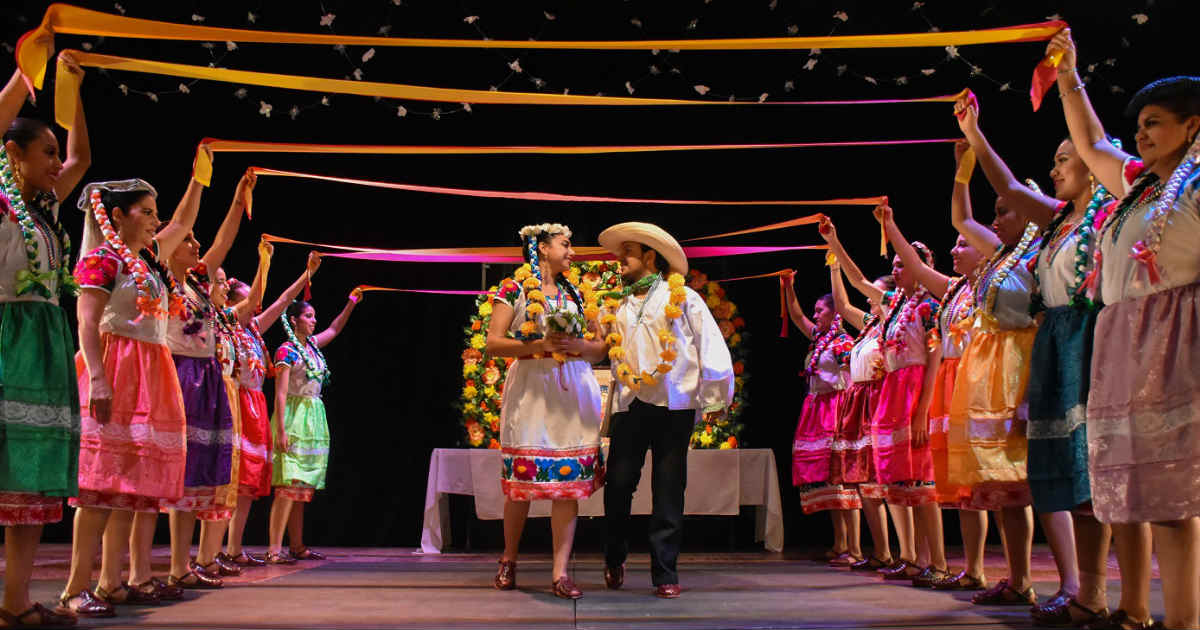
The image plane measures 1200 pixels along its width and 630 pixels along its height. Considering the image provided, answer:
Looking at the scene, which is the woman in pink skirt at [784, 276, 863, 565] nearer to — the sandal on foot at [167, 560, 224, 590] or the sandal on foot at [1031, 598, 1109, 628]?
the sandal on foot at [1031, 598, 1109, 628]

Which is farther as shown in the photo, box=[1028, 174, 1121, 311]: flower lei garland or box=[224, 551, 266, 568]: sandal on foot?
box=[224, 551, 266, 568]: sandal on foot

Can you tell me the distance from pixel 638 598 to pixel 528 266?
174 centimetres

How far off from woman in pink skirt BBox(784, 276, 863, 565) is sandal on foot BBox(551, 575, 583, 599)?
2897mm

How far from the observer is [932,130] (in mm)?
7543

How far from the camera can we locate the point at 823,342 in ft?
23.4

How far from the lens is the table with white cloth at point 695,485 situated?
747cm

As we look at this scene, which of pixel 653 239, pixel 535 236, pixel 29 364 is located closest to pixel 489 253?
pixel 535 236

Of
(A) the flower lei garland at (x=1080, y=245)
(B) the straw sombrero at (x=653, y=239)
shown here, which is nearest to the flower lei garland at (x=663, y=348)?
(B) the straw sombrero at (x=653, y=239)

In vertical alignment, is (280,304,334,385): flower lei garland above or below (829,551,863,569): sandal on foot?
above

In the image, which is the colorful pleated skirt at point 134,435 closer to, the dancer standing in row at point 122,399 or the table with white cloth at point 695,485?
the dancer standing in row at point 122,399

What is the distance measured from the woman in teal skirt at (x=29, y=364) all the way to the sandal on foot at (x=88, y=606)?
26 centimetres

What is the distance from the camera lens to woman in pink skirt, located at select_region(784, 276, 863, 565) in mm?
6797

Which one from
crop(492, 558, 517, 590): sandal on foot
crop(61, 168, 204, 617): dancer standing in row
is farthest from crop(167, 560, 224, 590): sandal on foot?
crop(492, 558, 517, 590): sandal on foot

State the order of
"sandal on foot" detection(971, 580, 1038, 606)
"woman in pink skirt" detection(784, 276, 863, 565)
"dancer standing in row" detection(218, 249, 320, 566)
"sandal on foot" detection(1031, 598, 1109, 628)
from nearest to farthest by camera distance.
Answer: "sandal on foot" detection(1031, 598, 1109, 628) → "sandal on foot" detection(971, 580, 1038, 606) → "dancer standing in row" detection(218, 249, 320, 566) → "woman in pink skirt" detection(784, 276, 863, 565)
